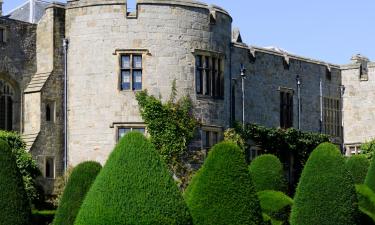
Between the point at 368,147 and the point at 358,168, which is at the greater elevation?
the point at 368,147

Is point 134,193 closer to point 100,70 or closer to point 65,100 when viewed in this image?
point 100,70

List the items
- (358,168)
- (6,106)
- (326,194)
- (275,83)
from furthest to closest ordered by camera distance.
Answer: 1. (275,83)
2. (6,106)
3. (358,168)
4. (326,194)

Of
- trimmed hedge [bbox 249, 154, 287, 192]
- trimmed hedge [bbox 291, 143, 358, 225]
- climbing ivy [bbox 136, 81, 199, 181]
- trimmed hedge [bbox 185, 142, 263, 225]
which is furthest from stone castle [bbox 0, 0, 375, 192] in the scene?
trimmed hedge [bbox 185, 142, 263, 225]

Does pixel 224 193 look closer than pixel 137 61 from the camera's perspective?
Yes

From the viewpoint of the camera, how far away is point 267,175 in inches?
891

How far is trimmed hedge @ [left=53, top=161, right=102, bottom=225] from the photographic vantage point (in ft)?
58.7

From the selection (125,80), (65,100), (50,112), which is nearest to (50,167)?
(50,112)

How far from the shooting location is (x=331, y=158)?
18.8 m

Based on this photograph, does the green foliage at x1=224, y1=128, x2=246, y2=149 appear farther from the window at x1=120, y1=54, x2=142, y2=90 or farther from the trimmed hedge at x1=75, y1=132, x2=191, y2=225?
the trimmed hedge at x1=75, y1=132, x2=191, y2=225

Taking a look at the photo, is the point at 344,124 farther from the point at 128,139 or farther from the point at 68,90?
the point at 128,139

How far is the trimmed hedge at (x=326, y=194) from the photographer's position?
1838 cm

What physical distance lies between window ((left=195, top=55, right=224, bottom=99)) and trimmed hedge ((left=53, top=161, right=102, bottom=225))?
444 inches

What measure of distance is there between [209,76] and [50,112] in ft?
18.1

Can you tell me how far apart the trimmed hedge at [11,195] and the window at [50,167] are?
12.5 m
